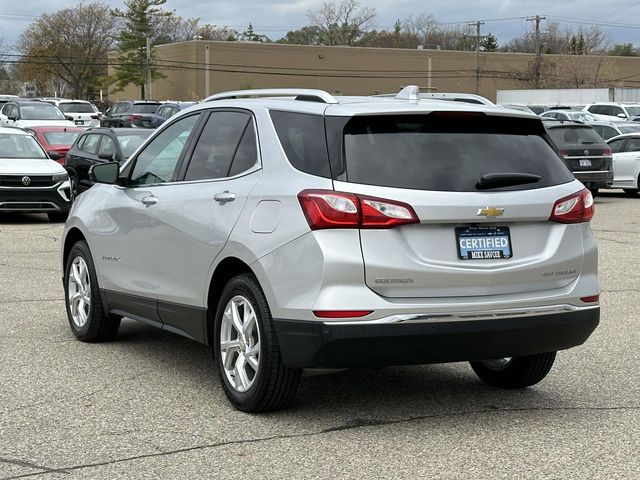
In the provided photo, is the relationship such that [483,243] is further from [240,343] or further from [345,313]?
[240,343]

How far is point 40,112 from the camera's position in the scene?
32.6m

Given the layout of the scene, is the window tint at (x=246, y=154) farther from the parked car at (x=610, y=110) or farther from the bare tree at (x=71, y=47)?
the bare tree at (x=71, y=47)

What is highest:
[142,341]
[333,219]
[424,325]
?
[333,219]

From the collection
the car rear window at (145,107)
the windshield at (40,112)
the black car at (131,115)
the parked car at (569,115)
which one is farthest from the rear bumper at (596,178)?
the car rear window at (145,107)

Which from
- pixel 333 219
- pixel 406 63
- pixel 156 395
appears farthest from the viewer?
pixel 406 63

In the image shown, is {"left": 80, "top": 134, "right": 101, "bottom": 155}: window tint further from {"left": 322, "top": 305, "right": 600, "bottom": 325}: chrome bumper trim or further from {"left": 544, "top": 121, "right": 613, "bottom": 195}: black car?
{"left": 322, "top": 305, "right": 600, "bottom": 325}: chrome bumper trim

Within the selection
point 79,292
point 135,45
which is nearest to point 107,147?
point 79,292

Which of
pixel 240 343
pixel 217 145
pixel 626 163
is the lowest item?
pixel 626 163

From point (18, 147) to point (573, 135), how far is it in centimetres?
1152

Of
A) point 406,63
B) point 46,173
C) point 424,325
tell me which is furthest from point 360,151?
point 406,63

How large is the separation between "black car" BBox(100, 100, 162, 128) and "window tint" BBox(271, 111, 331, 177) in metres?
32.5

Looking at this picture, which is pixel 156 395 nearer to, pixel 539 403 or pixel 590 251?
pixel 539 403

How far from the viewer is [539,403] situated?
6.10 meters

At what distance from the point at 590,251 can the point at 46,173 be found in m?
13.7
